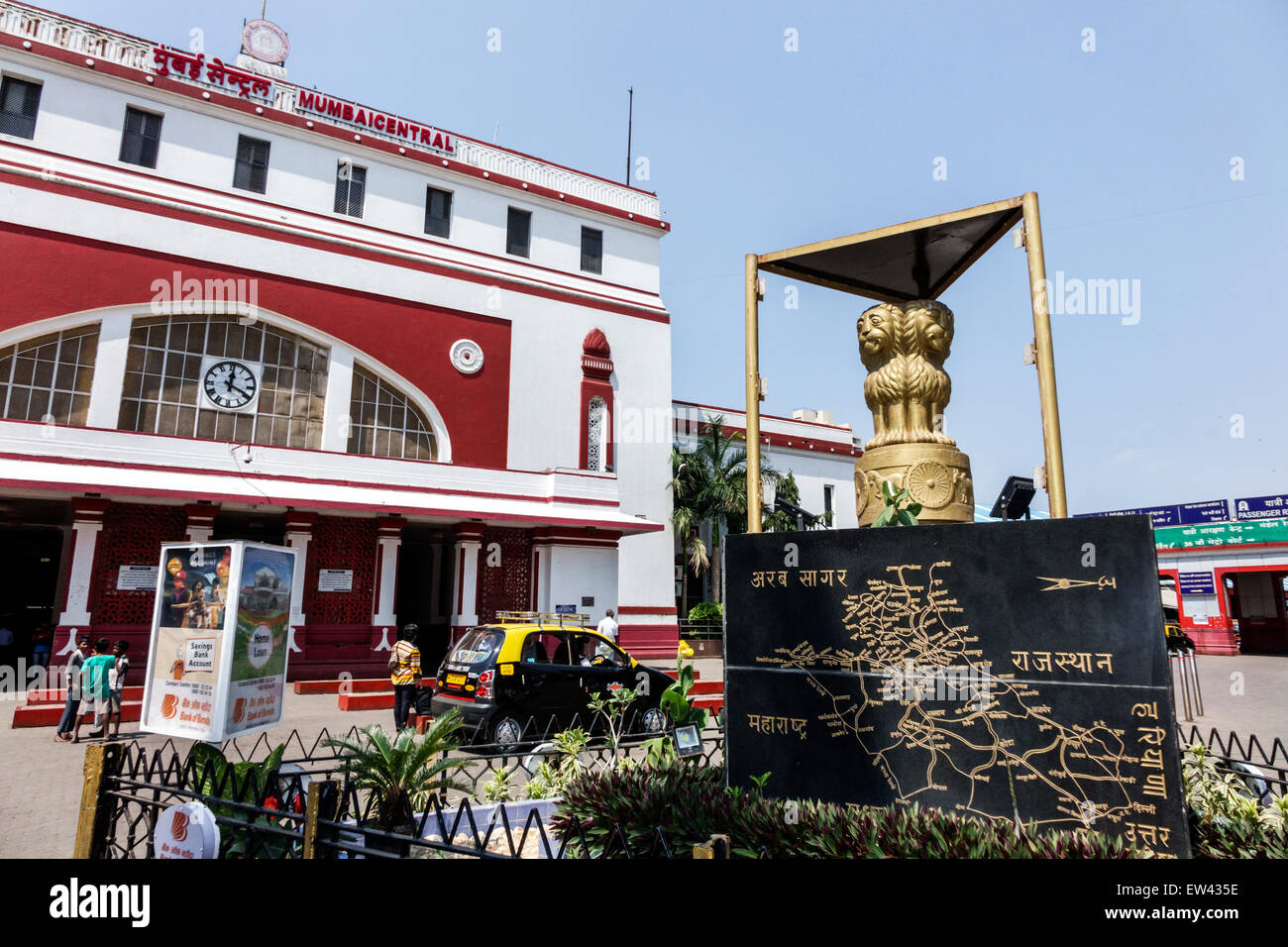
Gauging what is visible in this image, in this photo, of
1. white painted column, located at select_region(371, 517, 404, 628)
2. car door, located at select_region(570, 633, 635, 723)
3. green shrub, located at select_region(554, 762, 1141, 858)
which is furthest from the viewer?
white painted column, located at select_region(371, 517, 404, 628)

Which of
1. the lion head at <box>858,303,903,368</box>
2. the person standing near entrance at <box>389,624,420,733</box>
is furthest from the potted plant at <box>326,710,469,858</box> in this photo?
the person standing near entrance at <box>389,624,420,733</box>

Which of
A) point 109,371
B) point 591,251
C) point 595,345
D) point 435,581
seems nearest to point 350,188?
point 591,251

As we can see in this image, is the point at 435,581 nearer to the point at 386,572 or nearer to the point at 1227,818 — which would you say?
the point at 386,572

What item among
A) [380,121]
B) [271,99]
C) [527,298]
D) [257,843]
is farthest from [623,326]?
[257,843]

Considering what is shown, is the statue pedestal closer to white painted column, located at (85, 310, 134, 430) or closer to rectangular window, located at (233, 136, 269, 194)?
white painted column, located at (85, 310, 134, 430)

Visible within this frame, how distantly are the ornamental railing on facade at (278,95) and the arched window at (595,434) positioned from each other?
678cm

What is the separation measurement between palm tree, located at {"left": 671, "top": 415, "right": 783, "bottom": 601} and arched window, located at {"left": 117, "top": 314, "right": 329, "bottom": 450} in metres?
11.3

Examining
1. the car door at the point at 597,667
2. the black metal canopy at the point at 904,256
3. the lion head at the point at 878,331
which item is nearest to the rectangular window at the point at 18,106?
the car door at the point at 597,667

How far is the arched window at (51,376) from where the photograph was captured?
1505cm

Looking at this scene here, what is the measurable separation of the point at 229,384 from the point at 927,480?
17106mm

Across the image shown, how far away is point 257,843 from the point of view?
3.79 metres

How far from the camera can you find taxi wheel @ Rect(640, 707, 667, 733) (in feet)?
33.5

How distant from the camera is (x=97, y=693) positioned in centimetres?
937

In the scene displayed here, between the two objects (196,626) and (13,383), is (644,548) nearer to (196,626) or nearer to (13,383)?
(13,383)
